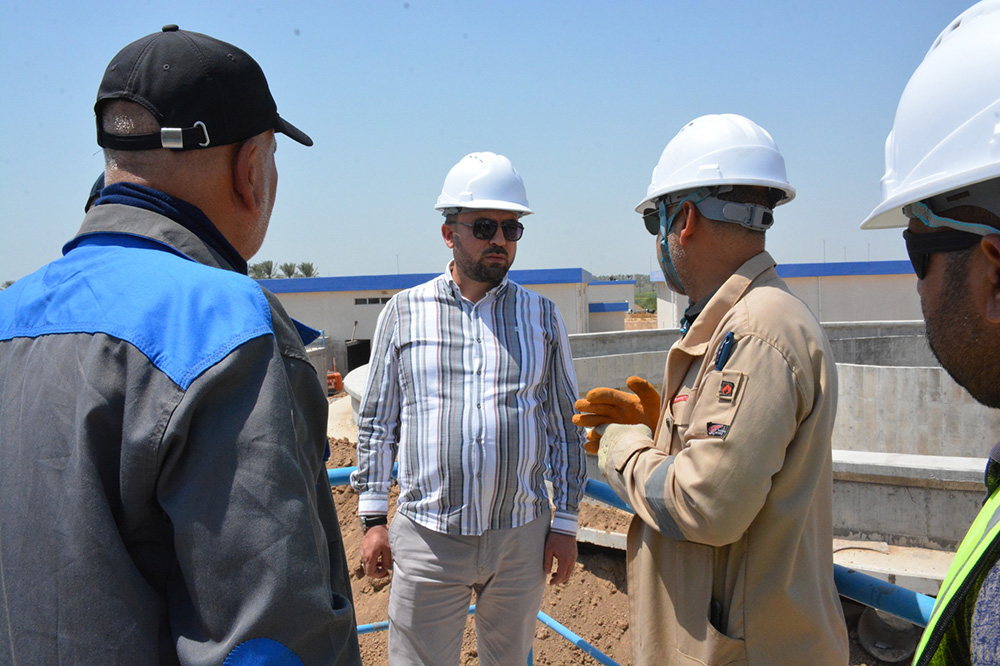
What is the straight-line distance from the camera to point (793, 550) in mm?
1818

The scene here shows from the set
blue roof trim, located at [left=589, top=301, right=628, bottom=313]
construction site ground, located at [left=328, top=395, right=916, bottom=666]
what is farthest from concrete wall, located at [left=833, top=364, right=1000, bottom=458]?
blue roof trim, located at [left=589, top=301, right=628, bottom=313]

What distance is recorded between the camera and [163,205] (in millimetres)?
1342

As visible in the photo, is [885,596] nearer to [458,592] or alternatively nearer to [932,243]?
[932,243]

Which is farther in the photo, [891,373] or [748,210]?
[891,373]

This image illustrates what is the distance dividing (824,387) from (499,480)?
152 cm

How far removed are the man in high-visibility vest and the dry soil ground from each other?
13.0ft

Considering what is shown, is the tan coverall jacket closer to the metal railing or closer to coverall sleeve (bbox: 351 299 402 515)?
the metal railing

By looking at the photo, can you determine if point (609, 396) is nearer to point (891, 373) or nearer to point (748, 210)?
point (748, 210)

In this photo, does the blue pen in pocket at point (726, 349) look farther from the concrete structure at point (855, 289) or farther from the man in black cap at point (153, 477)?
the concrete structure at point (855, 289)

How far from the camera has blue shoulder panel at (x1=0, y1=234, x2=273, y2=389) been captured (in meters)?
1.10

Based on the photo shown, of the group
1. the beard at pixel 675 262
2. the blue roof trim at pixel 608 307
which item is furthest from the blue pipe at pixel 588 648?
the blue roof trim at pixel 608 307

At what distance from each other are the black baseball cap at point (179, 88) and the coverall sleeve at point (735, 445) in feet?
4.51

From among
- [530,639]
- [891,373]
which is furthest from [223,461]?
[891,373]

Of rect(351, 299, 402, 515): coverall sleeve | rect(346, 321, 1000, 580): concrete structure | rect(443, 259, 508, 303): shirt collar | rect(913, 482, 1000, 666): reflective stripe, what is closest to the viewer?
rect(913, 482, 1000, 666): reflective stripe
